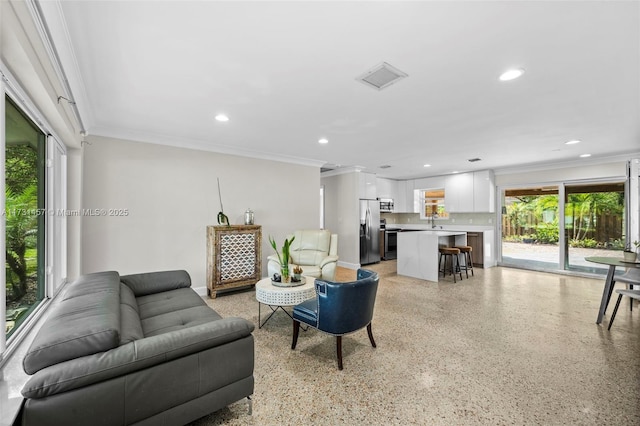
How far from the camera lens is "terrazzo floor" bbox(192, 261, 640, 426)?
71.6 inches

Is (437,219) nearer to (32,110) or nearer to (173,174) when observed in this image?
(173,174)

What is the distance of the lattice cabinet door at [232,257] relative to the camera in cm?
416

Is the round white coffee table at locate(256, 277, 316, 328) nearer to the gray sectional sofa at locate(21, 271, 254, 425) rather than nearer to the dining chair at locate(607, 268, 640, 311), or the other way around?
the gray sectional sofa at locate(21, 271, 254, 425)

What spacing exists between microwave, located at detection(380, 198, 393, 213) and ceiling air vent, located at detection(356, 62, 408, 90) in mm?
5558

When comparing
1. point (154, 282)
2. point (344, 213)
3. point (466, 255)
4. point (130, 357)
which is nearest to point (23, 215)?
point (154, 282)

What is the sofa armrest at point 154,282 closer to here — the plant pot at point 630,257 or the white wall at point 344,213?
the white wall at point 344,213

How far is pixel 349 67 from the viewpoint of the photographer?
2137 mm

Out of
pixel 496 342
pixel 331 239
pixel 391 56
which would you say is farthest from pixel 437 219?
pixel 391 56

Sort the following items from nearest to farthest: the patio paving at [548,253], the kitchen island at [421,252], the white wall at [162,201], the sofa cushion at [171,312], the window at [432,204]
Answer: the sofa cushion at [171,312], the white wall at [162,201], the kitchen island at [421,252], the patio paving at [548,253], the window at [432,204]

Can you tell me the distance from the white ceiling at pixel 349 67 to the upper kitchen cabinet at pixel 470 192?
271 cm

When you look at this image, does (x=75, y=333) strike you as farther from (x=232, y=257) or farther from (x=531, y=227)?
(x=531, y=227)

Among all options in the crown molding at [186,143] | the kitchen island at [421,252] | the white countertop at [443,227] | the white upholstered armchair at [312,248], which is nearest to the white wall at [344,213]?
the kitchen island at [421,252]

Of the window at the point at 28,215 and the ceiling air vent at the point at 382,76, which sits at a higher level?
the ceiling air vent at the point at 382,76

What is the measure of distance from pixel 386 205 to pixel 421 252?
2522 mm
